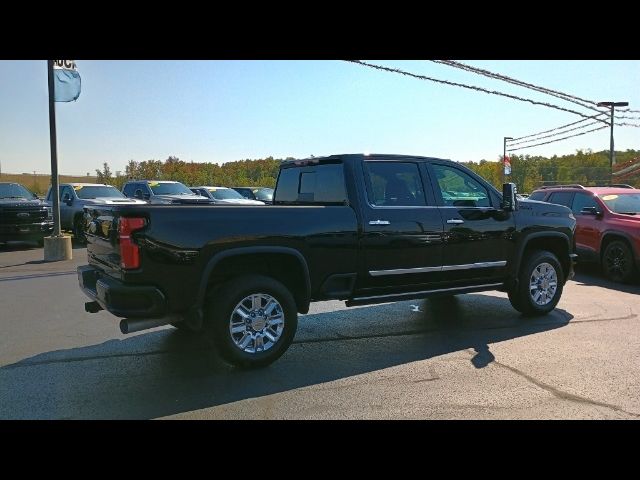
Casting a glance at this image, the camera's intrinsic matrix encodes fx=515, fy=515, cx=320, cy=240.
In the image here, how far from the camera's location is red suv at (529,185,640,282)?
29.4 ft

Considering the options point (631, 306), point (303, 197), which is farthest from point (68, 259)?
point (631, 306)

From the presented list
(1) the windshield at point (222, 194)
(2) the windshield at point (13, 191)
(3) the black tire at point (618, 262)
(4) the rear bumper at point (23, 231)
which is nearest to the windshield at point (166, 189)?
(1) the windshield at point (222, 194)

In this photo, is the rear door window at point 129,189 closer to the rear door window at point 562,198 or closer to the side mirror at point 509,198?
the rear door window at point 562,198

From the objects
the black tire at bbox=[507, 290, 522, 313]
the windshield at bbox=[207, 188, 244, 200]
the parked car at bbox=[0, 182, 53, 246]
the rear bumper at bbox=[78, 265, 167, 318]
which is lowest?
the black tire at bbox=[507, 290, 522, 313]

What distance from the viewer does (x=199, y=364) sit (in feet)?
16.1

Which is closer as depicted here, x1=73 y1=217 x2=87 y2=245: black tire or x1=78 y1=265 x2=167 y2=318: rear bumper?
x1=78 y1=265 x2=167 y2=318: rear bumper

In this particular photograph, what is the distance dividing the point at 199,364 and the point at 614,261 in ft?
25.9

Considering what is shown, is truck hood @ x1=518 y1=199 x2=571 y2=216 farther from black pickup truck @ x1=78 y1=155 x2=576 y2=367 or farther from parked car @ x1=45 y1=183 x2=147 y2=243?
parked car @ x1=45 y1=183 x2=147 y2=243

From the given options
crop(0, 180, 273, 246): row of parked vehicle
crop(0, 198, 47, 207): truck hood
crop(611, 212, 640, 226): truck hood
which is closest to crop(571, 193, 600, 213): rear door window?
crop(611, 212, 640, 226): truck hood

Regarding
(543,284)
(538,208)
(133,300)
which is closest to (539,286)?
(543,284)

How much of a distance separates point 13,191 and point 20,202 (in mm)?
1332

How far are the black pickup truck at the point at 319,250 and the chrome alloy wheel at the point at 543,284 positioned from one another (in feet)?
0.06

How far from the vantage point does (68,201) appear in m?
14.7

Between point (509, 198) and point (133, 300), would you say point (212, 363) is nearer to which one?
point (133, 300)
